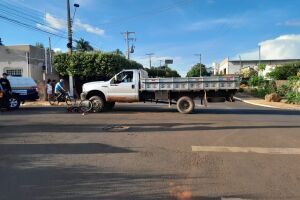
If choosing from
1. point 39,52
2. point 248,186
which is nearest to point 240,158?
point 248,186

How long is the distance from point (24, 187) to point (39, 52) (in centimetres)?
4598

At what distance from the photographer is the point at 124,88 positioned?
20.3 meters

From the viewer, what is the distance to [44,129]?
13484 mm

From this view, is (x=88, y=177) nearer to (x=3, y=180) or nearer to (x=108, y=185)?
(x=108, y=185)

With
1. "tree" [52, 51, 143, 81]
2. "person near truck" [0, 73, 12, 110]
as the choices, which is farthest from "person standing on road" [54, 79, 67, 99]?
"tree" [52, 51, 143, 81]

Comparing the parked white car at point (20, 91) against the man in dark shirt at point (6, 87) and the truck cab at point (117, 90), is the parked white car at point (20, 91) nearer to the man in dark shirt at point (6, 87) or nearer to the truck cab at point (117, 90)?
the man in dark shirt at point (6, 87)

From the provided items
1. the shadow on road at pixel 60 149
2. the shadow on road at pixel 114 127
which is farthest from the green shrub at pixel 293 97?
the shadow on road at pixel 60 149

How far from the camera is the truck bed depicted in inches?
773

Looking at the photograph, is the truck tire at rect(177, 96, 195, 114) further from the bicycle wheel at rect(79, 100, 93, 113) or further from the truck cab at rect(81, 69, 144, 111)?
the bicycle wheel at rect(79, 100, 93, 113)

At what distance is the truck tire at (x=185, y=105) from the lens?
19734 mm

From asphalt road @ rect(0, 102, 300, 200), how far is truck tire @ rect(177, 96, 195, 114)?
203 inches

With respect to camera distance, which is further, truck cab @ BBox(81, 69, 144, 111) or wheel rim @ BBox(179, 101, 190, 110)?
truck cab @ BBox(81, 69, 144, 111)

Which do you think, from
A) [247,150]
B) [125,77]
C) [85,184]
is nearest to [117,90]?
[125,77]

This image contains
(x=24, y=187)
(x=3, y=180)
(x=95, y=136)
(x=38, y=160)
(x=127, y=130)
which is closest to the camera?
(x=24, y=187)
